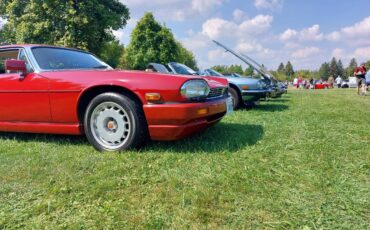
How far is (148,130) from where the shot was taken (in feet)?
Answer: 10.7

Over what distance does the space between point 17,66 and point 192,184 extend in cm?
258

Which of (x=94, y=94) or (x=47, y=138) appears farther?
(x=47, y=138)

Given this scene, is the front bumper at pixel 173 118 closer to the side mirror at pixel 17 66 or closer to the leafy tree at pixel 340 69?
the side mirror at pixel 17 66

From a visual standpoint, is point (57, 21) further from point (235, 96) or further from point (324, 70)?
point (324, 70)

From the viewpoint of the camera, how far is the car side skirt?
3510 mm

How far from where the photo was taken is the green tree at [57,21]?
750 inches

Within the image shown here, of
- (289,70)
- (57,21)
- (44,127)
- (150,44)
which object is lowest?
(44,127)

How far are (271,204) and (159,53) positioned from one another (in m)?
33.9

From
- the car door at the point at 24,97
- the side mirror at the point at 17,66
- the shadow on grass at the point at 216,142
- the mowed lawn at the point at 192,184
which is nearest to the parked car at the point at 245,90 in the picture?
the shadow on grass at the point at 216,142

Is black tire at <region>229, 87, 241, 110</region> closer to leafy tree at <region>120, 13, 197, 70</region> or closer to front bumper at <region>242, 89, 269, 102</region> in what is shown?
front bumper at <region>242, 89, 269, 102</region>

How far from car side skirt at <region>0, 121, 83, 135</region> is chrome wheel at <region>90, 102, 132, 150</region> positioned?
0.25 m

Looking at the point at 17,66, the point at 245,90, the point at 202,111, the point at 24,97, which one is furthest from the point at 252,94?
the point at 17,66

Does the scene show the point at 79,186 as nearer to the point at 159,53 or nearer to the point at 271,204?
the point at 271,204

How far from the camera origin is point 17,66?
3514 millimetres
